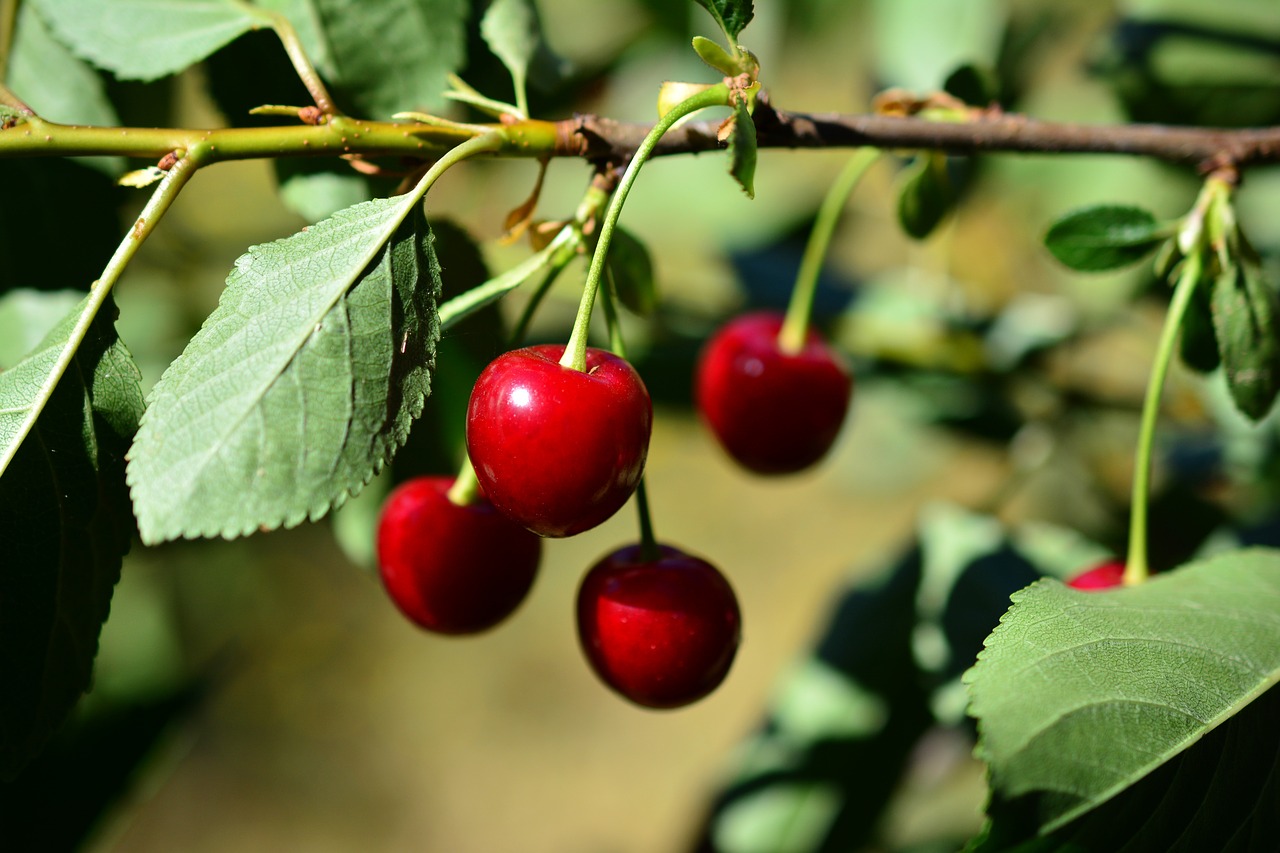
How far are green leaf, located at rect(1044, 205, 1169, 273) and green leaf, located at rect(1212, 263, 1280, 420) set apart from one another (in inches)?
3.0

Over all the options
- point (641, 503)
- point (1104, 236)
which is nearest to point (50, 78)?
point (641, 503)

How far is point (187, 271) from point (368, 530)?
85 centimetres

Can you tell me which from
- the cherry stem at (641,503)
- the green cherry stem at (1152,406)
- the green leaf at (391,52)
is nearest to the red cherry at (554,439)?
the cherry stem at (641,503)

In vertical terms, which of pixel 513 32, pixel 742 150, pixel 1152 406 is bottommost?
pixel 1152 406

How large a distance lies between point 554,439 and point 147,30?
1.76 feet

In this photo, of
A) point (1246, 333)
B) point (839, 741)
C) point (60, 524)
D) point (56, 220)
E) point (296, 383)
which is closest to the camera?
point (296, 383)

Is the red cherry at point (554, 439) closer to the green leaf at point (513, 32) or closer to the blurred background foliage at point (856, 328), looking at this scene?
the blurred background foliage at point (856, 328)

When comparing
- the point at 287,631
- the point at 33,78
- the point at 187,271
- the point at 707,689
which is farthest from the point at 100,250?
the point at 287,631

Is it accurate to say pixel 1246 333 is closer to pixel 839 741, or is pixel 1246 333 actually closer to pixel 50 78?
pixel 839 741

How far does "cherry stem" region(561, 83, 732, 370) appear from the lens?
23.5 inches

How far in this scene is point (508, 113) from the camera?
721 mm

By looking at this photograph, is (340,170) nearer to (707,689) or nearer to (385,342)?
(385,342)

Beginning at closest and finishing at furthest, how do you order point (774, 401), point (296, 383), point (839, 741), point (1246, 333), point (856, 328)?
point (296, 383)
point (1246, 333)
point (774, 401)
point (839, 741)
point (856, 328)

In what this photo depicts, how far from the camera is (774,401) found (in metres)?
1.12
